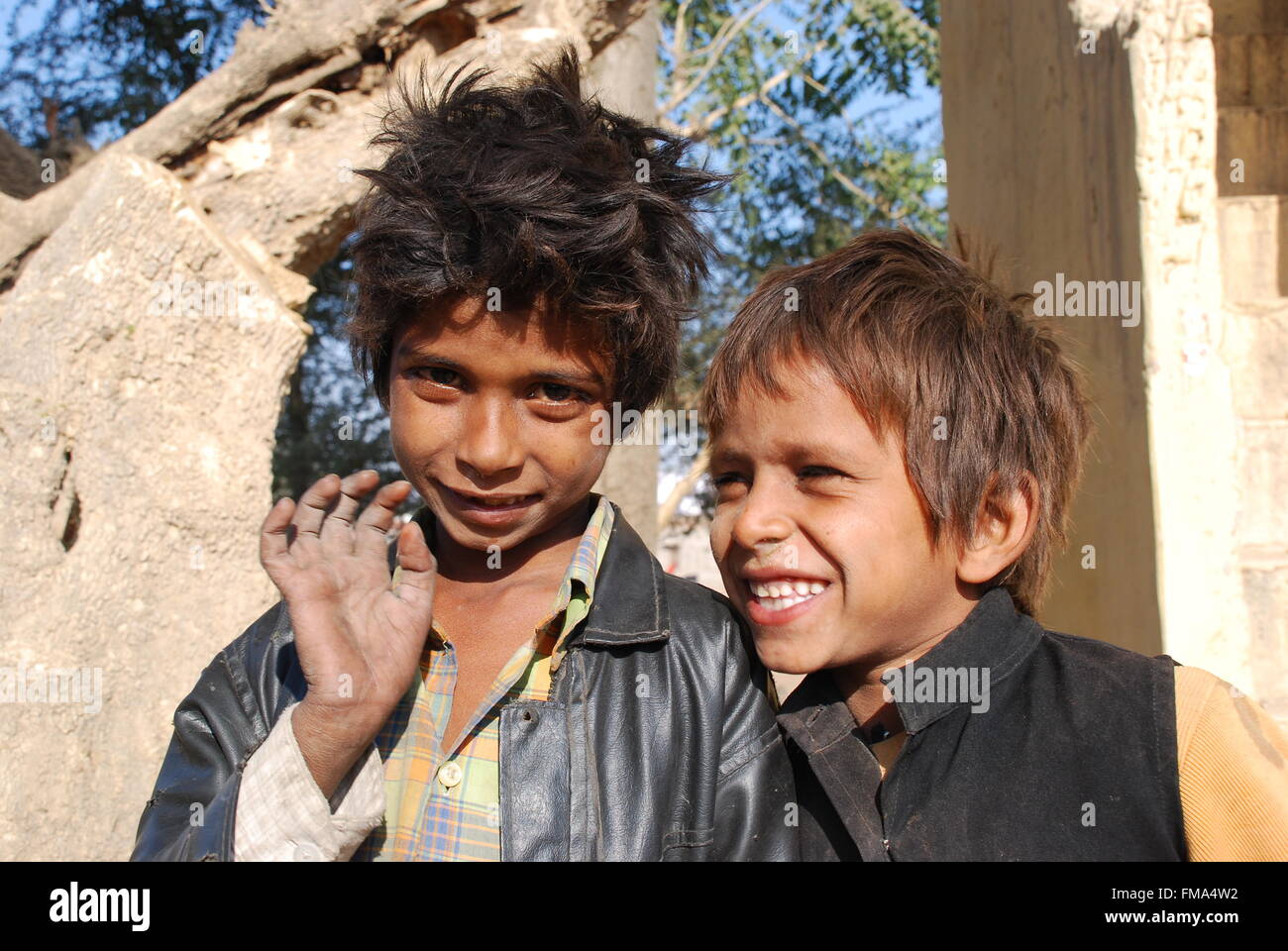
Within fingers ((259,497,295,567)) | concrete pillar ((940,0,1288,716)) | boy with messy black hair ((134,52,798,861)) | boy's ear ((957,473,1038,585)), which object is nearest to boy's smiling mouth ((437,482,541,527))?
boy with messy black hair ((134,52,798,861))

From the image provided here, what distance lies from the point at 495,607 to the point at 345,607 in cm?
30

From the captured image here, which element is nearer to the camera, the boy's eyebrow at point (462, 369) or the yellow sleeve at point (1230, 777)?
the yellow sleeve at point (1230, 777)

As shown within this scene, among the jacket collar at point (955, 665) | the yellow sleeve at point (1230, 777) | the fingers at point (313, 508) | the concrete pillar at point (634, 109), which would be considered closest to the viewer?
the yellow sleeve at point (1230, 777)

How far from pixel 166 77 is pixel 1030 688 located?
21.7ft

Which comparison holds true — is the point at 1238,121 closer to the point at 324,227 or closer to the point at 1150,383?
the point at 1150,383

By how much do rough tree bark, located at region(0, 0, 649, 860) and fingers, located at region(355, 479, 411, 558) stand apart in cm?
156

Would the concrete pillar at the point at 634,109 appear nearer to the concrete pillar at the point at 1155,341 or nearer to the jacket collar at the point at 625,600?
the concrete pillar at the point at 1155,341

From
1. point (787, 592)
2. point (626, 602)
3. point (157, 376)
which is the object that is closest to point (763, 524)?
point (787, 592)

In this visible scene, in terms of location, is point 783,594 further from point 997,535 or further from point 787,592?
point 997,535

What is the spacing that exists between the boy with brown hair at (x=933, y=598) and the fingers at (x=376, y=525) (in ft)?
1.67

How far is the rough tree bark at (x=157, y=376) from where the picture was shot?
109 inches

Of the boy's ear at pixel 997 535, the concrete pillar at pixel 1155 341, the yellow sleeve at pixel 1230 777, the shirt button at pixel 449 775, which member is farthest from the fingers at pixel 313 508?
the concrete pillar at pixel 1155 341

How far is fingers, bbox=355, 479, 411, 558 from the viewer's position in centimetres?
154
